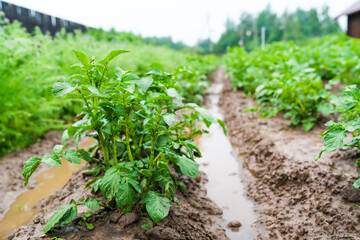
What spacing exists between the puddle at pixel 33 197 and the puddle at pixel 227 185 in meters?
1.54

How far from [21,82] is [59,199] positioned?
6.54ft

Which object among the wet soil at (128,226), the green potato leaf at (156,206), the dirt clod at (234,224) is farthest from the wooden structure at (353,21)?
the green potato leaf at (156,206)

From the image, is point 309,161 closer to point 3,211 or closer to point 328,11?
point 3,211

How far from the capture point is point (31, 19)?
820cm

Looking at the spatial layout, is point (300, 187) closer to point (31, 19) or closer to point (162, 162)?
point (162, 162)

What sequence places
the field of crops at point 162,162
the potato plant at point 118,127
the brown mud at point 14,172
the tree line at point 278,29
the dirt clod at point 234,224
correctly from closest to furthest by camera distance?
the potato plant at point 118,127
the field of crops at point 162,162
the dirt clod at point 234,224
the brown mud at point 14,172
the tree line at point 278,29

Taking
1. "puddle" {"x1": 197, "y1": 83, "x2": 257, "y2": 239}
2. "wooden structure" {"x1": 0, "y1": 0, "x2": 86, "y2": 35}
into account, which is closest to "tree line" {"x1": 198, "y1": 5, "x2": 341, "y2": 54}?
"wooden structure" {"x1": 0, "y1": 0, "x2": 86, "y2": 35}

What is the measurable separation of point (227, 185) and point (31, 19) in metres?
8.07

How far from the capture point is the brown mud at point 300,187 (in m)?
1.86

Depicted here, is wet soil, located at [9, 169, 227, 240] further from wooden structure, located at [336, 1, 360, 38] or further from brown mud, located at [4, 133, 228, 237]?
wooden structure, located at [336, 1, 360, 38]

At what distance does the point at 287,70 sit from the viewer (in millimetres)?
4289

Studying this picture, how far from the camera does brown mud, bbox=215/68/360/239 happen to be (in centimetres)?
186

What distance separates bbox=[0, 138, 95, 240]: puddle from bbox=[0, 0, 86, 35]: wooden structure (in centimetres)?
559

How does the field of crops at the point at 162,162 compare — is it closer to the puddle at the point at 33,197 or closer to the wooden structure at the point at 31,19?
the puddle at the point at 33,197
